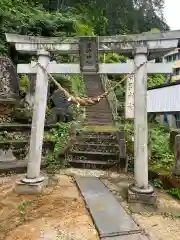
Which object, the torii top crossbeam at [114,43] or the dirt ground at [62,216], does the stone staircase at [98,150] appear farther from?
the torii top crossbeam at [114,43]

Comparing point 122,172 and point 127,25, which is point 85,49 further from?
point 127,25

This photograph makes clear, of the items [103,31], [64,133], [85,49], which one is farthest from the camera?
[103,31]

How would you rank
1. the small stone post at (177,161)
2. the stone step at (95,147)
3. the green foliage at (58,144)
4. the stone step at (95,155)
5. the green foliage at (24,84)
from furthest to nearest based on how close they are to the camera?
1. the green foliage at (24,84)
2. the stone step at (95,147)
3. the stone step at (95,155)
4. the green foliage at (58,144)
5. the small stone post at (177,161)

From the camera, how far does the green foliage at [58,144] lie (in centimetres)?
721

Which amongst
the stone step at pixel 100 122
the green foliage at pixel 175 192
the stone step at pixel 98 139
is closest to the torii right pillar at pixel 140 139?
the green foliage at pixel 175 192

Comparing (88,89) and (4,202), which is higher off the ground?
(88,89)

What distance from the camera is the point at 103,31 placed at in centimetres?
2492

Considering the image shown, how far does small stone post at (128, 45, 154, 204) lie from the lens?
4734 mm

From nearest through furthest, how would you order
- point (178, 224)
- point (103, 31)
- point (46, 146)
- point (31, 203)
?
point (178, 224)
point (31, 203)
point (46, 146)
point (103, 31)

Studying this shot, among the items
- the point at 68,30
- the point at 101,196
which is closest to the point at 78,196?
the point at 101,196

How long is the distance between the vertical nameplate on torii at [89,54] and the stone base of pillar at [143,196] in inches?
114

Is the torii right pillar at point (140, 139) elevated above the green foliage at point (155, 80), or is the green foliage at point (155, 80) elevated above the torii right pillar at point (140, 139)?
the green foliage at point (155, 80)

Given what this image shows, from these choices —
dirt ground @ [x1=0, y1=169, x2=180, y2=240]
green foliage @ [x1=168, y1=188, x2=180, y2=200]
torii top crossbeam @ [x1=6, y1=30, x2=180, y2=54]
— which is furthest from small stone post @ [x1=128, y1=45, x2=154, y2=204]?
green foliage @ [x1=168, y1=188, x2=180, y2=200]

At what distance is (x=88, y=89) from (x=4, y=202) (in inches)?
508
